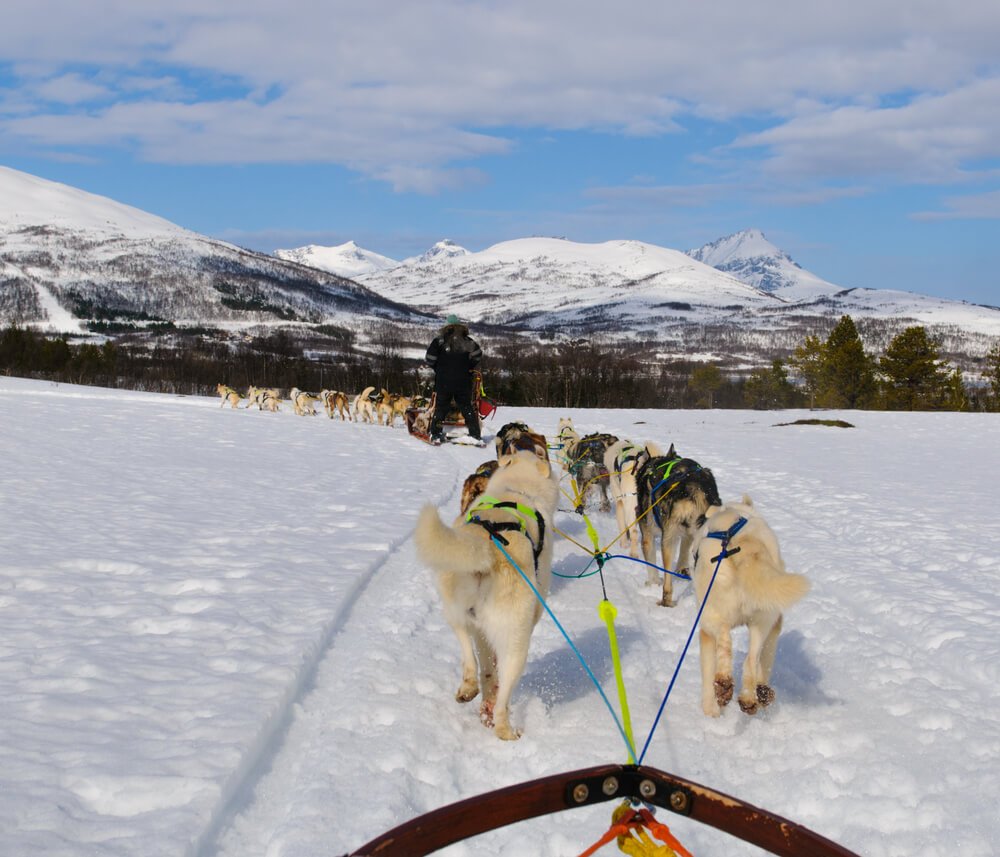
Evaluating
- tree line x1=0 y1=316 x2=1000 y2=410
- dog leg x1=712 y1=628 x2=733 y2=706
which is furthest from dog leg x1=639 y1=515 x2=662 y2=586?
tree line x1=0 y1=316 x2=1000 y2=410

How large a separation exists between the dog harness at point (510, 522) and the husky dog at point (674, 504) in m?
1.53

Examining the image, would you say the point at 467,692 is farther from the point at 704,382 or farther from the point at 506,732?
the point at 704,382

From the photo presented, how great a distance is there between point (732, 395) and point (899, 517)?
72.2 metres

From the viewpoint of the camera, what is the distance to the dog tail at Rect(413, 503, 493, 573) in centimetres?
303

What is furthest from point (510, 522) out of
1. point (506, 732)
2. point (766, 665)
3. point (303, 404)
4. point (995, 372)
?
point (995, 372)

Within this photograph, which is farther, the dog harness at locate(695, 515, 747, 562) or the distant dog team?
the dog harness at locate(695, 515, 747, 562)

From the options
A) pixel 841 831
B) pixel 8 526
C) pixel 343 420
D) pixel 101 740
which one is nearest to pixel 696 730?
pixel 841 831

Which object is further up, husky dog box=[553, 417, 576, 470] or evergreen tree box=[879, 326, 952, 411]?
evergreen tree box=[879, 326, 952, 411]

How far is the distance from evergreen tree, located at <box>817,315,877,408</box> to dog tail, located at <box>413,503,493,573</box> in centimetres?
4898

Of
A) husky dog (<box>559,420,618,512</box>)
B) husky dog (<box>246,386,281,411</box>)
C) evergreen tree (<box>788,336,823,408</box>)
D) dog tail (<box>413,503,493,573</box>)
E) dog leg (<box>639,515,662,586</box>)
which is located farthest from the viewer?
evergreen tree (<box>788,336,823,408</box>)

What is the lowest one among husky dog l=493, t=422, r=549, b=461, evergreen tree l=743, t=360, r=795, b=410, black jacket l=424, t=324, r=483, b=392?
husky dog l=493, t=422, r=549, b=461

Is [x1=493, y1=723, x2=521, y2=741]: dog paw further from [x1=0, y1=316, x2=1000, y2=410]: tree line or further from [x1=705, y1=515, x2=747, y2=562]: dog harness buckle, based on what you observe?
[x1=0, y1=316, x2=1000, y2=410]: tree line

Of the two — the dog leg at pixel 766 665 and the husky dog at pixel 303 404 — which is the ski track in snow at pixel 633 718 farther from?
the husky dog at pixel 303 404

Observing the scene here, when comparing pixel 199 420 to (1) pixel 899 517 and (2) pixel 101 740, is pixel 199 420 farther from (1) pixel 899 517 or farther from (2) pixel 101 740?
(2) pixel 101 740
